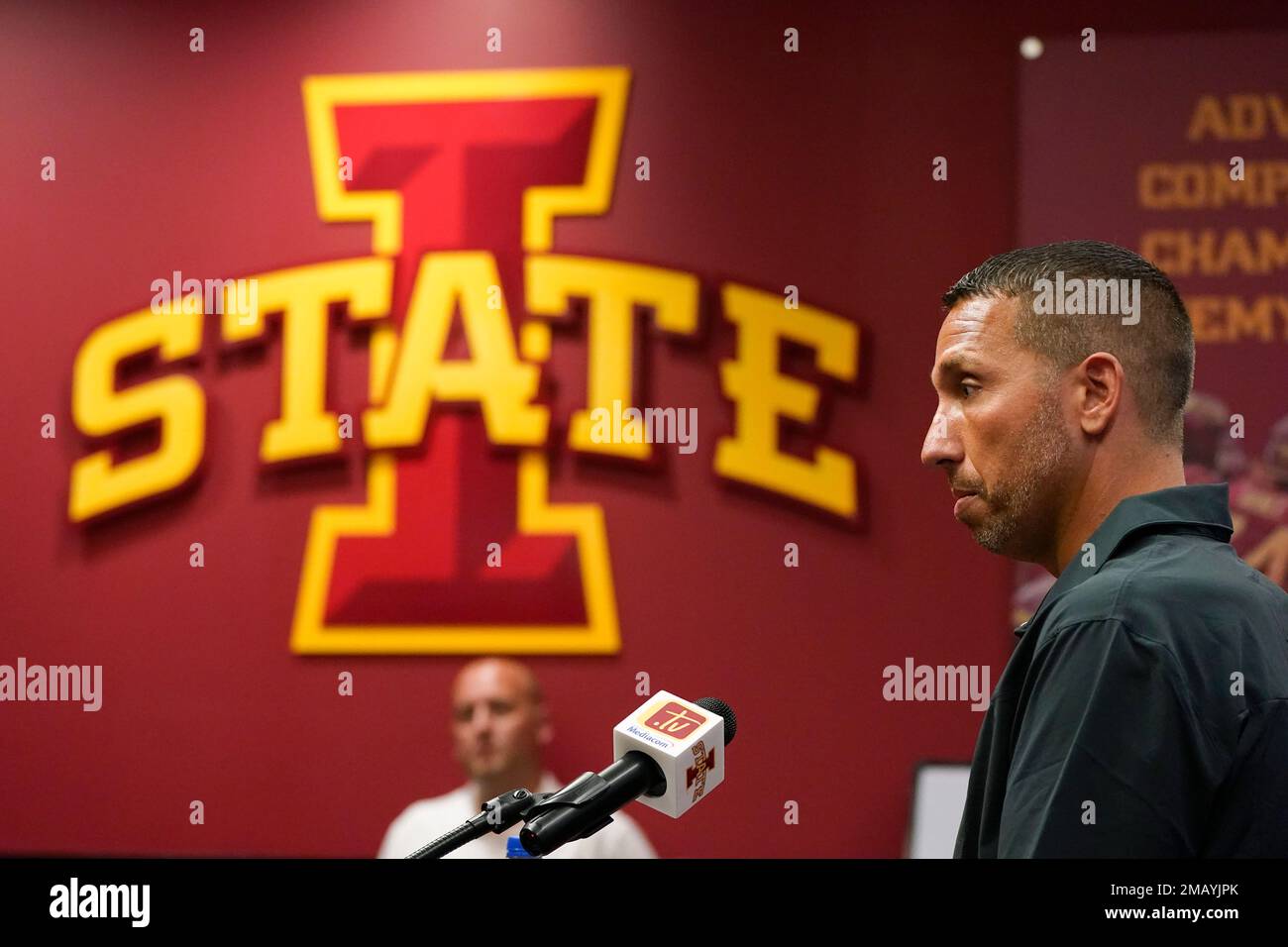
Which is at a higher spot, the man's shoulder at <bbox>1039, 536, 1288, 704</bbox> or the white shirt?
the man's shoulder at <bbox>1039, 536, 1288, 704</bbox>

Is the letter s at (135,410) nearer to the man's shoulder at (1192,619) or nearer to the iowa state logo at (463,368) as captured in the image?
the iowa state logo at (463,368)

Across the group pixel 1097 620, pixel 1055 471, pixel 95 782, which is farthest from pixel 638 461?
pixel 1097 620

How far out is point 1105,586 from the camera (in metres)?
1.22

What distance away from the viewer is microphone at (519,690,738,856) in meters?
1.00

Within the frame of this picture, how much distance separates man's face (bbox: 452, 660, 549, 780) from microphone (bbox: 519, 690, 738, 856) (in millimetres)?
2608

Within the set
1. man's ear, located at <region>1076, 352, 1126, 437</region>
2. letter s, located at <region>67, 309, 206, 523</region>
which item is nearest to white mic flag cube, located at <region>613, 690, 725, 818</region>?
man's ear, located at <region>1076, 352, 1126, 437</region>

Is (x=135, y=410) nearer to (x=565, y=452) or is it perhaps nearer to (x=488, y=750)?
(x=565, y=452)

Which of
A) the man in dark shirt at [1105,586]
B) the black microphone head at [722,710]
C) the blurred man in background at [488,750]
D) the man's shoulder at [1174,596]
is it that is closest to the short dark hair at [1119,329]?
the man in dark shirt at [1105,586]

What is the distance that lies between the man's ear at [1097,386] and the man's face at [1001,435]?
1.0 inches

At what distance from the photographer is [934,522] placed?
3881mm

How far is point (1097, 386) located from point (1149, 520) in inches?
9.1

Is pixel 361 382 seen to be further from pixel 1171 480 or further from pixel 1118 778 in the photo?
pixel 1118 778

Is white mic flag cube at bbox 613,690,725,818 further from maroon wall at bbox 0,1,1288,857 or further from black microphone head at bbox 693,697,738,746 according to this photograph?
maroon wall at bbox 0,1,1288,857
